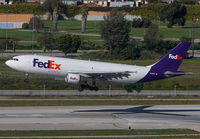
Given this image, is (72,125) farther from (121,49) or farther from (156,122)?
(121,49)

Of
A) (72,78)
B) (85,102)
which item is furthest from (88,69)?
(85,102)

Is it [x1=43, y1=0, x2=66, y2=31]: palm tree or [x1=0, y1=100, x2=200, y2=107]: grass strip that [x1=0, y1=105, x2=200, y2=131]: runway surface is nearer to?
[x1=0, y1=100, x2=200, y2=107]: grass strip

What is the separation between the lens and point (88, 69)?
64438mm

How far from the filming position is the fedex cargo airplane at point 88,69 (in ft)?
208

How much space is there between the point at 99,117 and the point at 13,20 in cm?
12410

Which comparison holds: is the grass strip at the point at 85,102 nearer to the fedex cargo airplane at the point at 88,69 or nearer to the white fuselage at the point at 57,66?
the fedex cargo airplane at the point at 88,69

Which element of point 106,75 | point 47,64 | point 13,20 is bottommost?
point 106,75

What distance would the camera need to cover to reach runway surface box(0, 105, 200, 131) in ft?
189

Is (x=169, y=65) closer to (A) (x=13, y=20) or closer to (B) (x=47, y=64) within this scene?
(B) (x=47, y=64)

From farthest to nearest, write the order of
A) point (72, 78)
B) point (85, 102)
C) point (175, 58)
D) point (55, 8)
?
point (55, 8) < point (85, 102) < point (175, 58) < point (72, 78)

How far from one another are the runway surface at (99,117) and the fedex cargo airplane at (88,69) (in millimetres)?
4705

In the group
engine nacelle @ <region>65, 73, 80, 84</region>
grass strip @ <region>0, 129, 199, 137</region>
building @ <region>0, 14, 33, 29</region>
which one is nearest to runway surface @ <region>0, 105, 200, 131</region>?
grass strip @ <region>0, 129, 199, 137</region>

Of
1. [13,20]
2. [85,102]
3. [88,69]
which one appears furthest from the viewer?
[13,20]

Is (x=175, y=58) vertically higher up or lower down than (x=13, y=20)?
lower down
